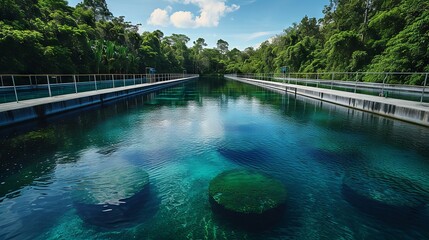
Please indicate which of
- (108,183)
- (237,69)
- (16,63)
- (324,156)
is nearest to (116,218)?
(108,183)

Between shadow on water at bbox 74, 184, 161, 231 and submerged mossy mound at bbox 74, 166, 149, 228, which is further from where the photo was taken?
submerged mossy mound at bbox 74, 166, 149, 228

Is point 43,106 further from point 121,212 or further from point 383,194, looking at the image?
point 383,194

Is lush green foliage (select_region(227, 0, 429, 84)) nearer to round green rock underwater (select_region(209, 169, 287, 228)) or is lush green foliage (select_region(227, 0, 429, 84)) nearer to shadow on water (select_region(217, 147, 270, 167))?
shadow on water (select_region(217, 147, 270, 167))

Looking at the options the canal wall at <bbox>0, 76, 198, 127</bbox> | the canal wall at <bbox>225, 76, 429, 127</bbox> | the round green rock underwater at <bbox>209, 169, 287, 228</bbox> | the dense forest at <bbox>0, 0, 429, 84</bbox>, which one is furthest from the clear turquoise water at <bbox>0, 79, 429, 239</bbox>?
the dense forest at <bbox>0, 0, 429, 84</bbox>

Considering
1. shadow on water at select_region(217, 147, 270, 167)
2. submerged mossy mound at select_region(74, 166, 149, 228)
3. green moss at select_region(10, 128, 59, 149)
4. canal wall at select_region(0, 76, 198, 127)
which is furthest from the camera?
canal wall at select_region(0, 76, 198, 127)

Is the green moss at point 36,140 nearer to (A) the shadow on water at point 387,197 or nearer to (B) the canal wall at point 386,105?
(A) the shadow on water at point 387,197

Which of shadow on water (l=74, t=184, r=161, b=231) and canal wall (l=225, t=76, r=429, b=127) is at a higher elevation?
canal wall (l=225, t=76, r=429, b=127)

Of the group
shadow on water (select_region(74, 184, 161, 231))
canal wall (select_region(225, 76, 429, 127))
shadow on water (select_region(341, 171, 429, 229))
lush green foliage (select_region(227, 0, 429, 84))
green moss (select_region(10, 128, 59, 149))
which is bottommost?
shadow on water (select_region(341, 171, 429, 229))
